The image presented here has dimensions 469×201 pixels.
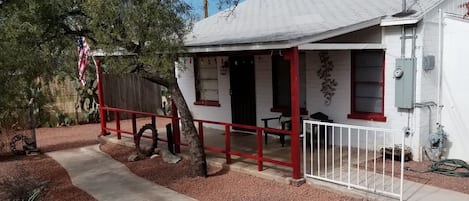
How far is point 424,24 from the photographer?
7.08 meters

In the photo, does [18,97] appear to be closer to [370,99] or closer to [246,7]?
[370,99]

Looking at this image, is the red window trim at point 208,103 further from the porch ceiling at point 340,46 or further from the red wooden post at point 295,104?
the red wooden post at point 295,104

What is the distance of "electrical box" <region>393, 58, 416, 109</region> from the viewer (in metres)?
7.21

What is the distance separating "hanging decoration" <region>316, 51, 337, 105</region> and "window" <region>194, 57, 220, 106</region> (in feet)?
11.0

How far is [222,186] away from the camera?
6586 millimetres

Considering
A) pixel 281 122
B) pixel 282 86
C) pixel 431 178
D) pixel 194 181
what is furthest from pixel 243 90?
pixel 431 178

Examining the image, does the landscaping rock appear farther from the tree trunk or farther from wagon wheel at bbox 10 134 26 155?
wagon wheel at bbox 10 134 26 155

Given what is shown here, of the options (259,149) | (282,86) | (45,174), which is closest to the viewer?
(259,149)

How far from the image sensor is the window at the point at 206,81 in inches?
442

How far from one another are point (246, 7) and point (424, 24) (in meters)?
5.76

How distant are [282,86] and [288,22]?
155 cm

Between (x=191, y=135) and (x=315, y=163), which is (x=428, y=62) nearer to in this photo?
(x=315, y=163)

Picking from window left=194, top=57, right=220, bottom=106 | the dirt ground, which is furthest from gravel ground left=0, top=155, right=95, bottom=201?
window left=194, top=57, right=220, bottom=106

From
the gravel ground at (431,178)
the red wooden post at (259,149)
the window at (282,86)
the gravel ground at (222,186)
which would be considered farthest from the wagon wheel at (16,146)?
the gravel ground at (431,178)
